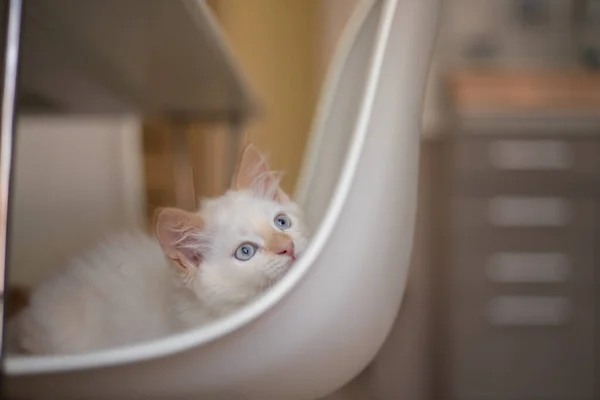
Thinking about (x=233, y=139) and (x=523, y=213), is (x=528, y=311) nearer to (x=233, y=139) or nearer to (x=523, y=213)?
(x=523, y=213)

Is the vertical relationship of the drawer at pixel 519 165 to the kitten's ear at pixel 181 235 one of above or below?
above

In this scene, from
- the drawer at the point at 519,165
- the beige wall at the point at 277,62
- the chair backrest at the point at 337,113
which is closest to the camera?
the chair backrest at the point at 337,113

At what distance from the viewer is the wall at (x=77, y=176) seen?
1.51 m

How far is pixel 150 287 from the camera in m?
0.70

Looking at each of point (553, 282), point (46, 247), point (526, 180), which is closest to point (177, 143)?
point (46, 247)

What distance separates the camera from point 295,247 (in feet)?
2.30

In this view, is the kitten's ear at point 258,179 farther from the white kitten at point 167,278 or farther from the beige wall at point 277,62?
the beige wall at point 277,62

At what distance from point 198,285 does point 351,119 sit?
24 cm

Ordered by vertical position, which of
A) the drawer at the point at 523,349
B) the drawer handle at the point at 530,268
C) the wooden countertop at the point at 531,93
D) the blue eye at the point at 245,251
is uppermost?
the wooden countertop at the point at 531,93

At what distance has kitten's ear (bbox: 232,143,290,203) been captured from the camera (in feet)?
2.62

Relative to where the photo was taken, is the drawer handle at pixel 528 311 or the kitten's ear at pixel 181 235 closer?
the kitten's ear at pixel 181 235

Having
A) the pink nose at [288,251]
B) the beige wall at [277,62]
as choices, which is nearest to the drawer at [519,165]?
the beige wall at [277,62]

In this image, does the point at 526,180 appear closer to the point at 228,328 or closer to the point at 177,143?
the point at 177,143

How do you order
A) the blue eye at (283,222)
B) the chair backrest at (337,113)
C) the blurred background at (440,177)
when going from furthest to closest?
the blurred background at (440,177)
the blue eye at (283,222)
the chair backrest at (337,113)
